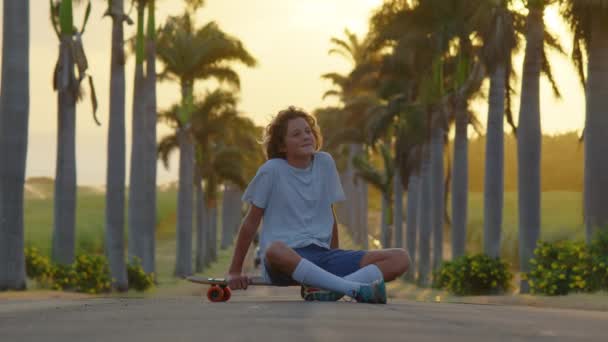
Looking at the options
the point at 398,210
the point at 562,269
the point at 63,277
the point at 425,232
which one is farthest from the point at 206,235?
the point at 562,269

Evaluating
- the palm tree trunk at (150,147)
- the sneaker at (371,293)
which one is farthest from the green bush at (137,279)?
the sneaker at (371,293)

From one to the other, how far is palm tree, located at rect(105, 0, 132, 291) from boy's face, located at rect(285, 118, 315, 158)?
21.9m

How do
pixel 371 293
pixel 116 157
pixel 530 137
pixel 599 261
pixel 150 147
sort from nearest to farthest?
pixel 371 293
pixel 599 261
pixel 530 137
pixel 116 157
pixel 150 147

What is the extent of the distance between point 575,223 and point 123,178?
143ft

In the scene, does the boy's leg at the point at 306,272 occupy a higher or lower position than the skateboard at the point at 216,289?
→ higher

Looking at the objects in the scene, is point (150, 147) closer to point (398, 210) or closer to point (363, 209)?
point (398, 210)

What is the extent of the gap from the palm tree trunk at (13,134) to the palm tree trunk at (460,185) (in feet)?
53.4

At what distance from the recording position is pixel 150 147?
37.8m

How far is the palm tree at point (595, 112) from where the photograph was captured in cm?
2145

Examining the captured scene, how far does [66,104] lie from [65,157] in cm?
132

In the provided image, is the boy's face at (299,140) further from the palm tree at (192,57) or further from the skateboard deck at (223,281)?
the palm tree at (192,57)

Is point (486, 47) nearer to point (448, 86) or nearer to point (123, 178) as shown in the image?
point (123, 178)

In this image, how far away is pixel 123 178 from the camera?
1207 inches

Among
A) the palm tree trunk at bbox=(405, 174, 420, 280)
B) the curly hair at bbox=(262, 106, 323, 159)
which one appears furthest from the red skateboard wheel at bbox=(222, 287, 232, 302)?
the palm tree trunk at bbox=(405, 174, 420, 280)
